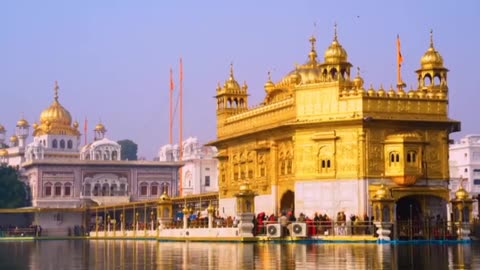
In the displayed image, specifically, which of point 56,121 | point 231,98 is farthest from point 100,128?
point 231,98

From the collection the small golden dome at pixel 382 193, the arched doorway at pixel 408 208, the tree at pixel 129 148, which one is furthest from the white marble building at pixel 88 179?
→ the tree at pixel 129 148

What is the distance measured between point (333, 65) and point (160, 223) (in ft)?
44.1

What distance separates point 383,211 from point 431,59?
31.9ft

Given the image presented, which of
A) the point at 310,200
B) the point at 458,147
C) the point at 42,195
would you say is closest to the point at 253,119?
the point at 310,200

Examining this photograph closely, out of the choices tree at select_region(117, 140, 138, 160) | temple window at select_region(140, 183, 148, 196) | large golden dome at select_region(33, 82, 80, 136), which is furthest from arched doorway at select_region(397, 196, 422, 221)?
tree at select_region(117, 140, 138, 160)

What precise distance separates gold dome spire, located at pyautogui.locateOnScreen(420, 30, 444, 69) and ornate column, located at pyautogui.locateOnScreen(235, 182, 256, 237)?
34.9 feet

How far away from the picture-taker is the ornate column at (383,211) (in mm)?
36031

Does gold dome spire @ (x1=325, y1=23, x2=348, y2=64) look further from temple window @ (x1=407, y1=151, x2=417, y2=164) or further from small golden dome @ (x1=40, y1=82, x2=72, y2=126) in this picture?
small golden dome @ (x1=40, y1=82, x2=72, y2=126)

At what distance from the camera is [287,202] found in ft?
149

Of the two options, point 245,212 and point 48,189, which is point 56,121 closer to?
point 48,189

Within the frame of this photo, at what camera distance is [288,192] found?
4462cm

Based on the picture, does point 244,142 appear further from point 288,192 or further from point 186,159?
point 186,159

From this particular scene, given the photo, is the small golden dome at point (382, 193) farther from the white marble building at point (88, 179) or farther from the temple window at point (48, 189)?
the temple window at point (48, 189)

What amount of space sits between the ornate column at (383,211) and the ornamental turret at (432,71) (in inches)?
296
